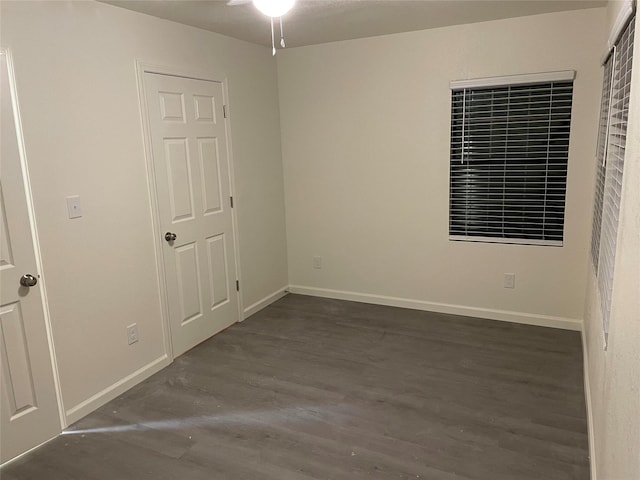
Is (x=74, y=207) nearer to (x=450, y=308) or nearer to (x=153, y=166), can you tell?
(x=153, y=166)

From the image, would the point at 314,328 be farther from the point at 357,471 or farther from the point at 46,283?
the point at 46,283

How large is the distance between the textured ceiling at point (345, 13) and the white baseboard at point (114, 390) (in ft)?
7.62

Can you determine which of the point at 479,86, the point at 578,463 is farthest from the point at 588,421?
the point at 479,86

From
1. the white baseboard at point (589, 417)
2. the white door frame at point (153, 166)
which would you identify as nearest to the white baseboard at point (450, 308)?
the white baseboard at point (589, 417)

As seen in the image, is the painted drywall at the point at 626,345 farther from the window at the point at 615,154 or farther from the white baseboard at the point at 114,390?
the white baseboard at the point at 114,390

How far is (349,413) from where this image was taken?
2.75 meters

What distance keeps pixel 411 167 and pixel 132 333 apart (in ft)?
8.46

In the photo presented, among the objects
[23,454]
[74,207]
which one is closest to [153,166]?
[74,207]

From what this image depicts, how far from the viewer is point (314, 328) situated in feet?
13.1

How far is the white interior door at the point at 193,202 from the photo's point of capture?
330cm

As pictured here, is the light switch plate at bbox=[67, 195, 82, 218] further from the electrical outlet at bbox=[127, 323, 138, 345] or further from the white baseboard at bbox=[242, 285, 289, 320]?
the white baseboard at bbox=[242, 285, 289, 320]

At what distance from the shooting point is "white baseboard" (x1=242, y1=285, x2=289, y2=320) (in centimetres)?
431

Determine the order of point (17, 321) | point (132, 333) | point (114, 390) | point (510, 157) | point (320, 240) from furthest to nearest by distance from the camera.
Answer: point (320, 240), point (510, 157), point (132, 333), point (114, 390), point (17, 321)

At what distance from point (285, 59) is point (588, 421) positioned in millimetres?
3737
